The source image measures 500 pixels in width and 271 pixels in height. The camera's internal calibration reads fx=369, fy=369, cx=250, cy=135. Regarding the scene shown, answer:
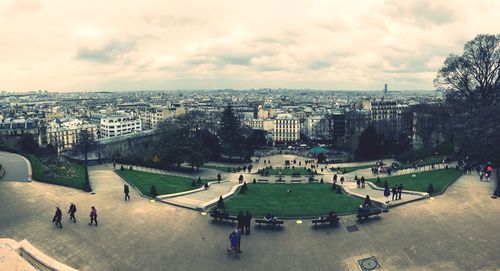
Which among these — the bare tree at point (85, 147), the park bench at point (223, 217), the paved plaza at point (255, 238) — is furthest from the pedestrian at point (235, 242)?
the bare tree at point (85, 147)

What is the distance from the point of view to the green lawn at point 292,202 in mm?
24359

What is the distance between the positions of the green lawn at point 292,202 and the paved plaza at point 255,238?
1.91 metres

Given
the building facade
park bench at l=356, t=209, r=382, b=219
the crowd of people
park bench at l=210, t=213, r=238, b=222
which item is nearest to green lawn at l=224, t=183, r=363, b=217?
park bench at l=356, t=209, r=382, b=219

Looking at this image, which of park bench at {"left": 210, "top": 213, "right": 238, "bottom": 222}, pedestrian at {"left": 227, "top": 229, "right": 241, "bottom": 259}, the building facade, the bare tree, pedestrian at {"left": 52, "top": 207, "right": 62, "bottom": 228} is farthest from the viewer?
the building facade

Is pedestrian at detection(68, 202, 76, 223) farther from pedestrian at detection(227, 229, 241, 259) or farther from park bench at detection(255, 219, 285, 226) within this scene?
park bench at detection(255, 219, 285, 226)

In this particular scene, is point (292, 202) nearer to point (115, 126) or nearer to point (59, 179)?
point (59, 179)

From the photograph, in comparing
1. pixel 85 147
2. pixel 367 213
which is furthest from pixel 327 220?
pixel 85 147

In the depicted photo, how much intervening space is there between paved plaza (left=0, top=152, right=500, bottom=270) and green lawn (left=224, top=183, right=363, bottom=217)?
1.91 metres

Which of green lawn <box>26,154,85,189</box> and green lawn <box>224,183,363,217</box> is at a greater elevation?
green lawn <box>26,154,85,189</box>

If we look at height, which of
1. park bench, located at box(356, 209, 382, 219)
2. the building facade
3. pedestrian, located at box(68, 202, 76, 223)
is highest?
pedestrian, located at box(68, 202, 76, 223)

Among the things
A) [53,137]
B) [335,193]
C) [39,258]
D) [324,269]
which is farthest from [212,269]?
[53,137]

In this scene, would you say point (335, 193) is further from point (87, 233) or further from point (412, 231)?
point (87, 233)

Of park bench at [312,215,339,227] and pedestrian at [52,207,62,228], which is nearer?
pedestrian at [52,207,62,228]

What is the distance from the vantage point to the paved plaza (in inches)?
700
